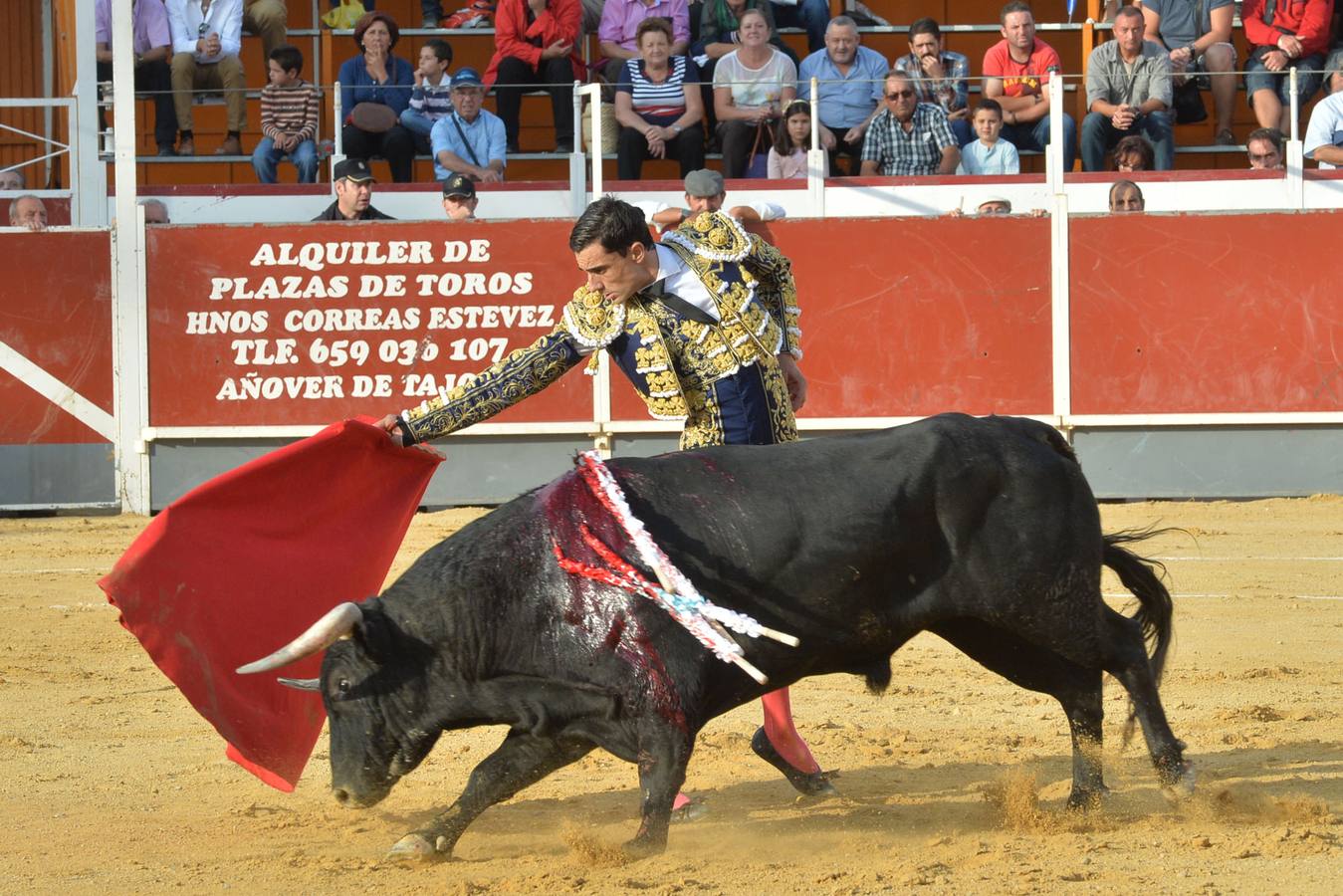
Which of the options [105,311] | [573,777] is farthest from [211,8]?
[573,777]

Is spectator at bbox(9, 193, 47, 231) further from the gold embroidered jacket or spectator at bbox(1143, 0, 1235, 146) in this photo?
spectator at bbox(1143, 0, 1235, 146)

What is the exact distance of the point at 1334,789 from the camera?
13.2 feet

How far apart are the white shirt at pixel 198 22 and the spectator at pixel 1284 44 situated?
246 inches

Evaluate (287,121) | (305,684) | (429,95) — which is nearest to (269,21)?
(287,121)

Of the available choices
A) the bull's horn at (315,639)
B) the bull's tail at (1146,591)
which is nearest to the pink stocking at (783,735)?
the bull's tail at (1146,591)

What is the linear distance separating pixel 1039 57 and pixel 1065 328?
8.48ft

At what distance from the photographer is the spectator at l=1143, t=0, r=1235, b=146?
11.2 meters

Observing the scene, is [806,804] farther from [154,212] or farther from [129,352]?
[154,212]

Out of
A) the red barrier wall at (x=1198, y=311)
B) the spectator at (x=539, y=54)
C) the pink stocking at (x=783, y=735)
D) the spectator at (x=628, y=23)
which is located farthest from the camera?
the spectator at (x=628, y=23)

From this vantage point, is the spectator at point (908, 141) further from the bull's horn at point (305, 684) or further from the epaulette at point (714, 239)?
the bull's horn at point (305, 684)

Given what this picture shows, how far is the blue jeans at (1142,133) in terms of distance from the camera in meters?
10.5

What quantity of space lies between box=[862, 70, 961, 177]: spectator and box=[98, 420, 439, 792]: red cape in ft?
21.2

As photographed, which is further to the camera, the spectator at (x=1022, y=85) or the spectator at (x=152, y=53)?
the spectator at (x=152, y=53)

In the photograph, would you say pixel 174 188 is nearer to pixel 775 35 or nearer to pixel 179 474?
pixel 179 474
